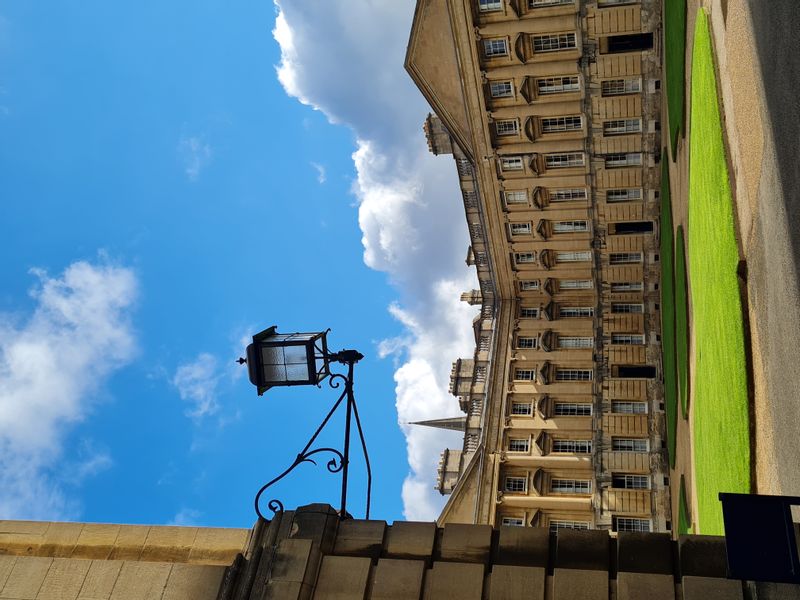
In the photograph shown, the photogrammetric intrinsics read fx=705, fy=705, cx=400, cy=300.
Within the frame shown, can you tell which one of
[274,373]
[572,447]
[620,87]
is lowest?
[274,373]

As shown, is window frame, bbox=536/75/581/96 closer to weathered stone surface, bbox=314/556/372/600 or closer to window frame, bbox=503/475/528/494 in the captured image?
window frame, bbox=503/475/528/494

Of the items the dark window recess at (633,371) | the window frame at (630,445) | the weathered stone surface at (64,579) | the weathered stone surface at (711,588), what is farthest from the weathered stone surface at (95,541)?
the dark window recess at (633,371)

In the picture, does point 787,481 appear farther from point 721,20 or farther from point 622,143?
point 622,143

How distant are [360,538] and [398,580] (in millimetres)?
1093

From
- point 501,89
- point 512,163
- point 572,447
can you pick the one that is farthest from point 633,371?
point 501,89

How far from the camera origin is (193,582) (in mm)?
11633

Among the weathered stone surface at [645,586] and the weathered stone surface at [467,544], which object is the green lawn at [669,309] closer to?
the weathered stone surface at [467,544]

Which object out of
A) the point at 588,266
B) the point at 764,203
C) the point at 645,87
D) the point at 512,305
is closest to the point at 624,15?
the point at 645,87

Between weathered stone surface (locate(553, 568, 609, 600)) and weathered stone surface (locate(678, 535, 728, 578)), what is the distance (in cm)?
115

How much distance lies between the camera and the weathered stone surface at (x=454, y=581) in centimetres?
1075

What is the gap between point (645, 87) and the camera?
4088 centimetres

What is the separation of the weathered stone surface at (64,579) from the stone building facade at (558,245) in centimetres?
3463

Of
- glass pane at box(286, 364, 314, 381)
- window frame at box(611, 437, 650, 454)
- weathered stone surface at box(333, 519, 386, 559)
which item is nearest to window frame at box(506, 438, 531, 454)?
window frame at box(611, 437, 650, 454)

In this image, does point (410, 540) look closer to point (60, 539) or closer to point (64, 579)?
point (64, 579)
